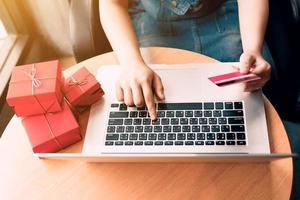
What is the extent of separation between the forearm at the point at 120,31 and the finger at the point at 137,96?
0.29 feet

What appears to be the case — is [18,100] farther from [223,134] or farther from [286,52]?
[286,52]

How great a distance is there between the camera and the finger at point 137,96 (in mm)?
793

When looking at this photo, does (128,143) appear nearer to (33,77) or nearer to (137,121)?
(137,121)

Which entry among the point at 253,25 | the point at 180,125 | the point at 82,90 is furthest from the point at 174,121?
the point at 253,25

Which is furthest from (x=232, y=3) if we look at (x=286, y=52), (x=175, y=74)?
(x=175, y=74)

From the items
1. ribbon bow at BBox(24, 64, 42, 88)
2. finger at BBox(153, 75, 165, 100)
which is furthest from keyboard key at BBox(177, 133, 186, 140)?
ribbon bow at BBox(24, 64, 42, 88)

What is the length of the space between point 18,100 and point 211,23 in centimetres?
66

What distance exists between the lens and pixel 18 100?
744mm

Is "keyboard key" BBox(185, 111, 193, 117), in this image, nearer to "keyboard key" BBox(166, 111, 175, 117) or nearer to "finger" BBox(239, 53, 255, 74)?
"keyboard key" BBox(166, 111, 175, 117)

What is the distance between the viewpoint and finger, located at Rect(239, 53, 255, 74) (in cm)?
76

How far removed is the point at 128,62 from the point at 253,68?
307 mm

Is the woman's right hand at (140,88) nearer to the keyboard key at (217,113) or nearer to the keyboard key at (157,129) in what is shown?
the keyboard key at (157,129)

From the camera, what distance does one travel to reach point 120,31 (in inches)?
37.7

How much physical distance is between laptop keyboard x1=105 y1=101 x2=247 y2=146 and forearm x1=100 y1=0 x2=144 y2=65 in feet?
0.51
